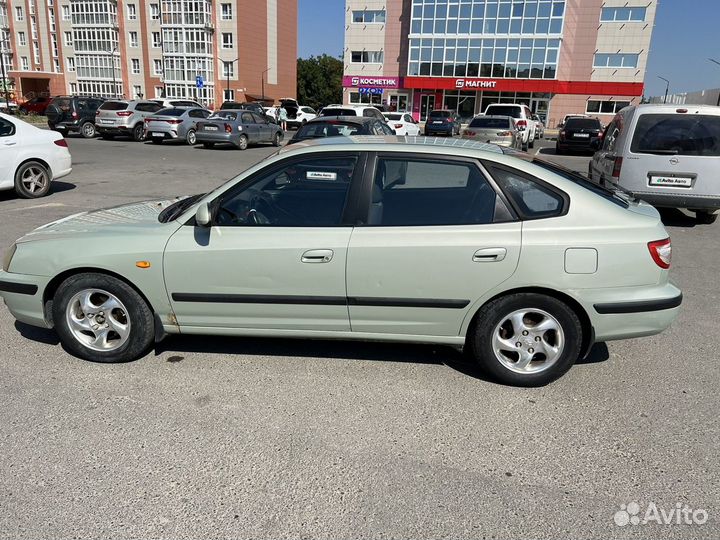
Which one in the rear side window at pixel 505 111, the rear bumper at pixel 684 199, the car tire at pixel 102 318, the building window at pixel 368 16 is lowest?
the car tire at pixel 102 318

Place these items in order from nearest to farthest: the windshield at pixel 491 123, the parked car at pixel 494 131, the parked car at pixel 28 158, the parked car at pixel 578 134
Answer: the parked car at pixel 28 158 < the parked car at pixel 494 131 < the windshield at pixel 491 123 < the parked car at pixel 578 134

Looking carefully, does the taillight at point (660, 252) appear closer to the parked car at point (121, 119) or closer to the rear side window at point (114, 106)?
the parked car at point (121, 119)

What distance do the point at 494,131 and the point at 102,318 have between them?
17144 mm

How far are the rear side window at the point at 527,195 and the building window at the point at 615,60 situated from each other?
53.5 m

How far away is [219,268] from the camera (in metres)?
3.51

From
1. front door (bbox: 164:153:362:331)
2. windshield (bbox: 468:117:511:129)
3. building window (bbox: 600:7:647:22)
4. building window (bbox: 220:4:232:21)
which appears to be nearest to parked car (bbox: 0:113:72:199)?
front door (bbox: 164:153:362:331)

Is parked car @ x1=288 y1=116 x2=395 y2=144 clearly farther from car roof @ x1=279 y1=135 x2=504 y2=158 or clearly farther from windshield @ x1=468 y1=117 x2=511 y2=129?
windshield @ x1=468 y1=117 x2=511 y2=129

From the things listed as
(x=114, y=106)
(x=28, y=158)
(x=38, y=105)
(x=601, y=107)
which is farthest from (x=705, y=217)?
(x=601, y=107)

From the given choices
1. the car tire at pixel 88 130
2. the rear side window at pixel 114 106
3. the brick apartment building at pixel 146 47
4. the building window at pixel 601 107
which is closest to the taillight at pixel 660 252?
the rear side window at pixel 114 106

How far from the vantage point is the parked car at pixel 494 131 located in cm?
1867

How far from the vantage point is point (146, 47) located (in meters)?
64.4

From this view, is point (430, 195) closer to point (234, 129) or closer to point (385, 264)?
point (385, 264)

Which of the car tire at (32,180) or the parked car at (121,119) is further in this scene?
the parked car at (121,119)

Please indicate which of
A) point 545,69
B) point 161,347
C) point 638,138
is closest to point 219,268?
point 161,347
